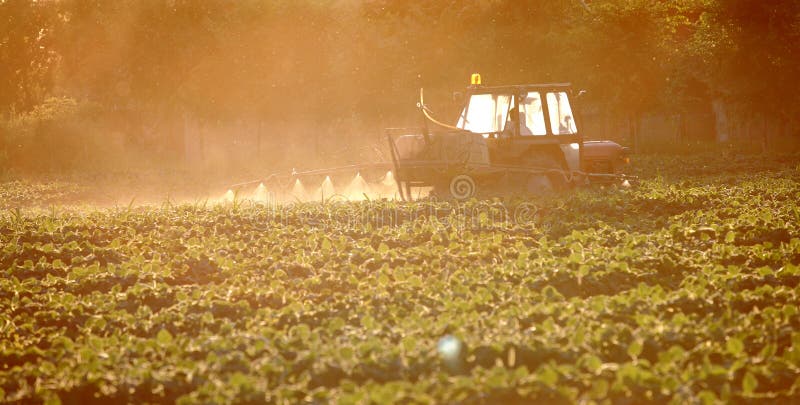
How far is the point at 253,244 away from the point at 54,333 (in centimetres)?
374

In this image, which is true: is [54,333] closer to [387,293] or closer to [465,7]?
[387,293]

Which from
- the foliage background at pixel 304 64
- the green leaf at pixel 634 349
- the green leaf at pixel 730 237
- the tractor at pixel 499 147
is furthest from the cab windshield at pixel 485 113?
the foliage background at pixel 304 64

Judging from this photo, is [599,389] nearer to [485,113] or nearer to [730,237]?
[730,237]

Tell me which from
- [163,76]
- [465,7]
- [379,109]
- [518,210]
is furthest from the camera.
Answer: [379,109]

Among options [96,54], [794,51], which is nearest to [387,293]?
[794,51]

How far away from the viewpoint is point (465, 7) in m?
23.2

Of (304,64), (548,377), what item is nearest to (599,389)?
(548,377)

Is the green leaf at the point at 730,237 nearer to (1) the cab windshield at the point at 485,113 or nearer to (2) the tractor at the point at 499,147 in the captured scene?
(2) the tractor at the point at 499,147

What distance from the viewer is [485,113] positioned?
59.8 ft

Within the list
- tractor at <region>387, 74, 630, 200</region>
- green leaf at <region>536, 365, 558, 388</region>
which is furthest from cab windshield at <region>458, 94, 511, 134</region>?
green leaf at <region>536, 365, 558, 388</region>

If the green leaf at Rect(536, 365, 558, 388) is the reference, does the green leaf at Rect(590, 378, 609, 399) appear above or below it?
below

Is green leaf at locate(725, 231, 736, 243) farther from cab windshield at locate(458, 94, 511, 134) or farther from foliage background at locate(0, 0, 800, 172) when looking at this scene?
foliage background at locate(0, 0, 800, 172)

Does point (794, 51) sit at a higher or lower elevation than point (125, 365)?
higher

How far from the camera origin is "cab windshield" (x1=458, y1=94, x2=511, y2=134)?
18141 mm
